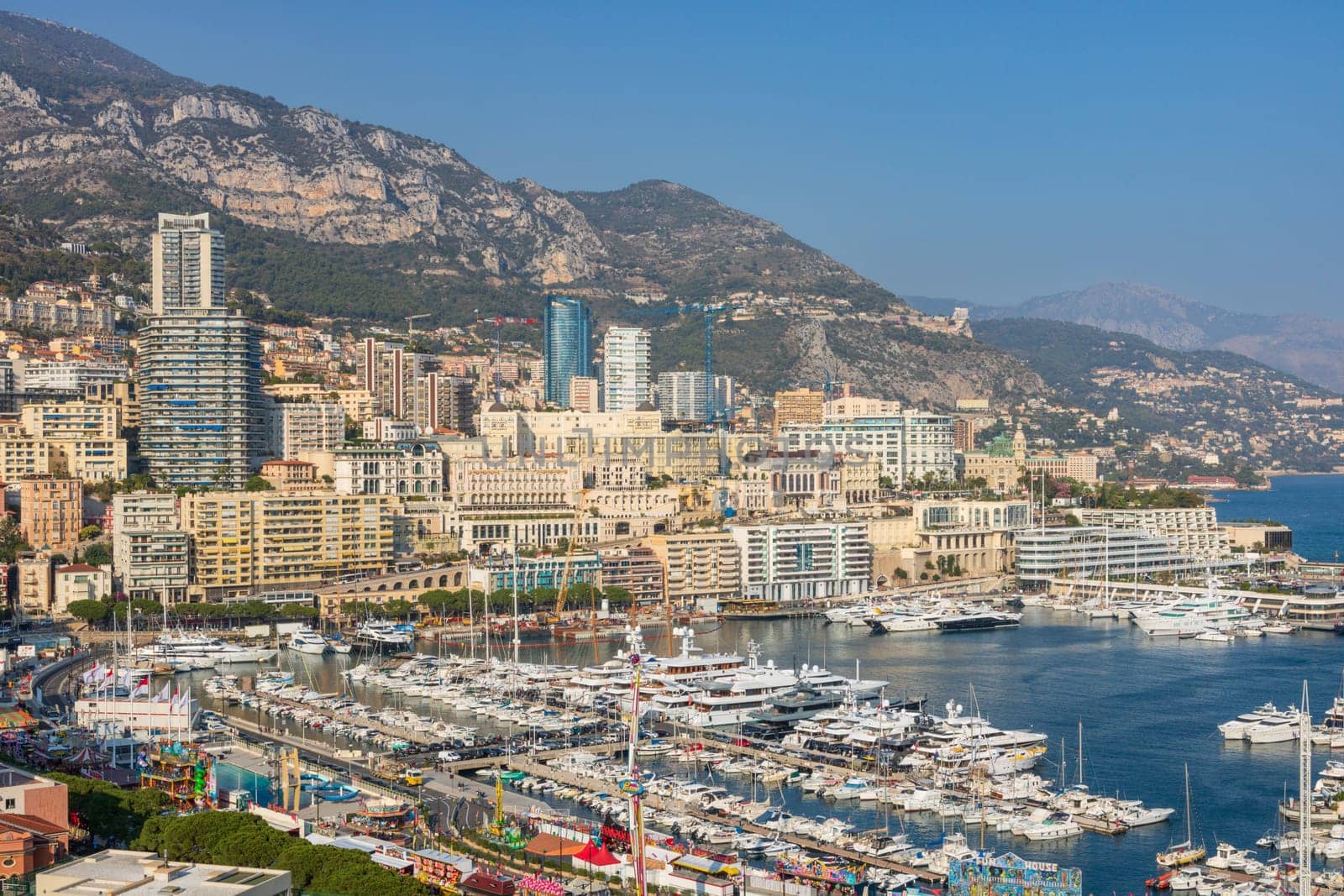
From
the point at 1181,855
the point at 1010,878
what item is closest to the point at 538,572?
the point at 1181,855

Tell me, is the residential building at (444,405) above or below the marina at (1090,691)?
above

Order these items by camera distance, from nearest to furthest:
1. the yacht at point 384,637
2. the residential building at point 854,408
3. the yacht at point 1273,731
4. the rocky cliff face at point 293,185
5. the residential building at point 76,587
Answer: the yacht at point 1273,731 → the yacht at point 384,637 → the residential building at point 76,587 → the residential building at point 854,408 → the rocky cliff face at point 293,185

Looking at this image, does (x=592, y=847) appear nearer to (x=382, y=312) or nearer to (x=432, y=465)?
(x=432, y=465)

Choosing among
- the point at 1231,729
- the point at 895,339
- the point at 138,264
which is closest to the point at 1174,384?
the point at 895,339

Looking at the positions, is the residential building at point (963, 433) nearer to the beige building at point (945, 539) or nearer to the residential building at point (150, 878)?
the beige building at point (945, 539)

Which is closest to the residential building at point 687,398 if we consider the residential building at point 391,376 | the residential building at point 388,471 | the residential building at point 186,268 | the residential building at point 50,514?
the residential building at point 391,376

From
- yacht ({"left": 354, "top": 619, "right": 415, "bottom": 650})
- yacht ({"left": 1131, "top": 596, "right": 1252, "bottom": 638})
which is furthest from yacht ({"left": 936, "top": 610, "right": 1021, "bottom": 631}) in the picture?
yacht ({"left": 354, "top": 619, "right": 415, "bottom": 650})
